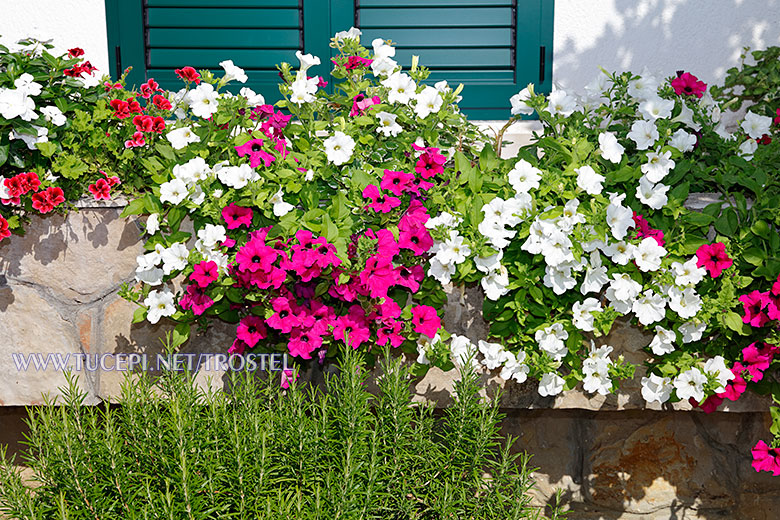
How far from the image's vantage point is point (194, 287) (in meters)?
2.16

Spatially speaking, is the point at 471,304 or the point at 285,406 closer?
the point at 285,406

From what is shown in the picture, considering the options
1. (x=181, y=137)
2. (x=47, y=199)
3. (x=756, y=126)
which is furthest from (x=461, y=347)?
(x=47, y=199)

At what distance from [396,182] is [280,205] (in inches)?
15.7

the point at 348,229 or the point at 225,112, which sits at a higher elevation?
the point at 225,112

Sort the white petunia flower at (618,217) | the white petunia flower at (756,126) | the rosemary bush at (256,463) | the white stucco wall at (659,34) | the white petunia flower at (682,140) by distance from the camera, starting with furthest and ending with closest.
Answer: the white stucco wall at (659,34), the white petunia flower at (756,126), the white petunia flower at (682,140), the white petunia flower at (618,217), the rosemary bush at (256,463)

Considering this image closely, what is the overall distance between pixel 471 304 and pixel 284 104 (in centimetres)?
102

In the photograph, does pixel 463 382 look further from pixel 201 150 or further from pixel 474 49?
pixel 474 49

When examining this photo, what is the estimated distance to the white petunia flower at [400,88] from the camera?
2326mm

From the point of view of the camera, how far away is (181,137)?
229 cm

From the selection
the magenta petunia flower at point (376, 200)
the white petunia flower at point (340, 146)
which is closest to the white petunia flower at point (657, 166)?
the magenta petunia flower at point (376, 200)

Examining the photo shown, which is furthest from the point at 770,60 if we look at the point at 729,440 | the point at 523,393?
the point at 523,393

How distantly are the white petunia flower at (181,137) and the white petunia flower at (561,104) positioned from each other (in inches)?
51.1

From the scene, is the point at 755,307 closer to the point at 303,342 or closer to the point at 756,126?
the point at 756,126

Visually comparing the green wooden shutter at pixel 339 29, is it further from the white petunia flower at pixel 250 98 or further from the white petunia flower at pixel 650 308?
the white petunia flower at pixel 650 308
